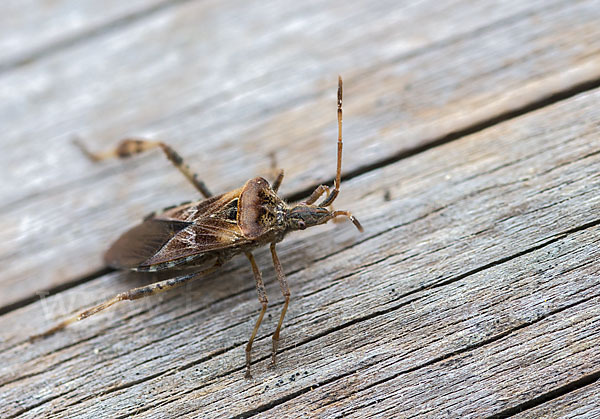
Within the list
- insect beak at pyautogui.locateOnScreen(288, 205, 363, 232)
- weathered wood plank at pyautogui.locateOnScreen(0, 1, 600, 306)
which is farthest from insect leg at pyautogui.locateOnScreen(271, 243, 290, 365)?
weathered wood plank at pyautogui.locateOnScreen(0, 1, 600, 306)

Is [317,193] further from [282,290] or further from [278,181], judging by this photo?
[282,290]

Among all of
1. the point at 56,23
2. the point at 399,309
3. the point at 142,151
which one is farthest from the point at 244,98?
the point at 399,309

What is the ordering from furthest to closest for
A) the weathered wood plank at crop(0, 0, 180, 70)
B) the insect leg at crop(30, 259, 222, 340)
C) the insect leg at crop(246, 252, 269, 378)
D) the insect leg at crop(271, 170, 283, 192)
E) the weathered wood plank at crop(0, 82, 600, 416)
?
the weathered wood plank at crop(0, 0, 180, 70), the insect leg at crop(271, 170, 283, 192), the insect leg at crop(30, 259, 222, 340), the insect leg at crop(246, 252, 269, 378), the weathered wood plank at crop(0, 82, 600, 416)

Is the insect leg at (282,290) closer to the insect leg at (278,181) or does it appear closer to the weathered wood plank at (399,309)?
the weathered wood plank at (399,309)

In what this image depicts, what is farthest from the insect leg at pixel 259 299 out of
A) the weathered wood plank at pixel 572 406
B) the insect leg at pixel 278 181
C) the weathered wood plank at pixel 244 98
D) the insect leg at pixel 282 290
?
the weathered wood plank at pixel 572 406

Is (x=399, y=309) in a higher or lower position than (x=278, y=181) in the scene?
lower

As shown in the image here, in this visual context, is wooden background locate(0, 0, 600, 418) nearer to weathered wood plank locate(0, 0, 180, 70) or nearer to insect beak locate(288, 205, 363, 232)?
weathered wood plank locate(0, 0, 180, 70)

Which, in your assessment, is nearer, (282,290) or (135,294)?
(282,290)
